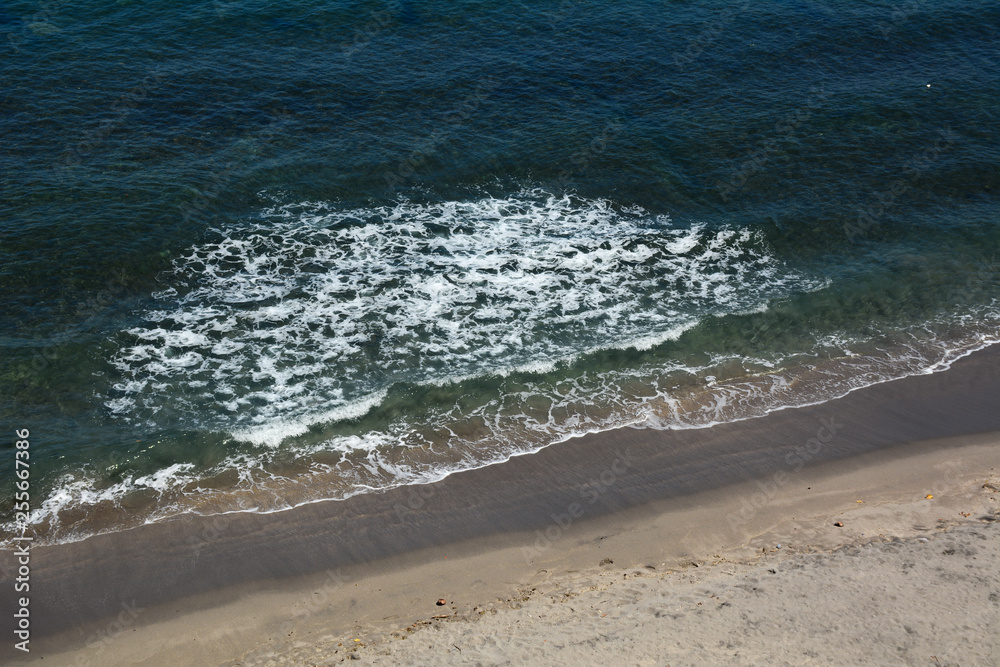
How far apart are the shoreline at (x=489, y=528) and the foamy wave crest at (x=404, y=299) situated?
3.99 meters

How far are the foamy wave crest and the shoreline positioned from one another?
3988mm

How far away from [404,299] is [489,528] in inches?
402

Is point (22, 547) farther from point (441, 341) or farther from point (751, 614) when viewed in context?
point (751, 614)

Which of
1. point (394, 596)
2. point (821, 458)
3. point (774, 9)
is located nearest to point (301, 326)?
point (394, 596)

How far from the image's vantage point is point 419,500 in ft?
64.1

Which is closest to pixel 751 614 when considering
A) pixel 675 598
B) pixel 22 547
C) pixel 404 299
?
pixel 675 598

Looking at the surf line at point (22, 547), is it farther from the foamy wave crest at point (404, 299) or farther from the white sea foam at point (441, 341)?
the foamy wave crest at point (404, 299)

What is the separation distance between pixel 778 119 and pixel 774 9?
1250 centimetres

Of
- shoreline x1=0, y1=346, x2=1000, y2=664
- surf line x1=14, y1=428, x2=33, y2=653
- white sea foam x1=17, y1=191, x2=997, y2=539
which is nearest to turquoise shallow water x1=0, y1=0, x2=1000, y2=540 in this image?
white sea foam x1=17, y1=191, x2=997, y2=539

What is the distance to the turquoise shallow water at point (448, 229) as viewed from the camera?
22.0 m

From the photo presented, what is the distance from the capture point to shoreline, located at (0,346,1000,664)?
55.2 ft

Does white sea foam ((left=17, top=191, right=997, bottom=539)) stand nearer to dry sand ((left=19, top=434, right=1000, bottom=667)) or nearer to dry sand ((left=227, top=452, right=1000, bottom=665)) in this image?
dry sand ((left=19, top=434, right=1000, bottom=667))

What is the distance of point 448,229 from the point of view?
2989 centimetres

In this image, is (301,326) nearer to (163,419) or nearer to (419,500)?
(163,419)
